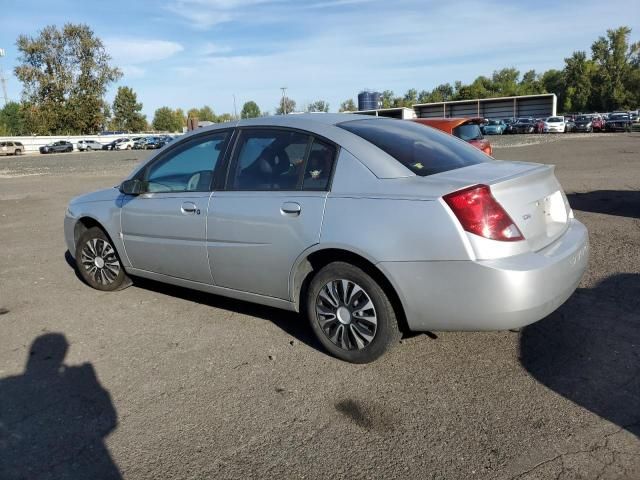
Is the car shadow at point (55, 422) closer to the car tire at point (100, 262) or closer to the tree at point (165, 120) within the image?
the car tire at point (100, 262)

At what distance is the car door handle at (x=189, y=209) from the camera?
436 cm

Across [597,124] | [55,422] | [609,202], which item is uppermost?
[597,124]

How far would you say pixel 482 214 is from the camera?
10.3ft

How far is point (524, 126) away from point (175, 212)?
5400 cm

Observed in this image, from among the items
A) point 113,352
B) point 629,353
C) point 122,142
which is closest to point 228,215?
point 113,352

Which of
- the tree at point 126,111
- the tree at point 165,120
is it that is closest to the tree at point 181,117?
the tree at point 165,120

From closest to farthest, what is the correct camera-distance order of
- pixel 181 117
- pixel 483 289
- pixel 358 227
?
pixel 483 289, pixel 358 227, pixel 181 117

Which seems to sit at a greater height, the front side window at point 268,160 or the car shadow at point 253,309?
the front side window at point 268,160

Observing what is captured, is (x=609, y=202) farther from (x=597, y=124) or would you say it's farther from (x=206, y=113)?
(x=206, y=113)

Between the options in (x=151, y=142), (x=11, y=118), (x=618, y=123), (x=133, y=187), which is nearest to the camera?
(x=133, y=187)

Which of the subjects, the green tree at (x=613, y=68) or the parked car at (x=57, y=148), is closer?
the parked car at (x=57, y=148)

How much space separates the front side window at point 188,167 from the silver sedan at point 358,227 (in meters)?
0.01

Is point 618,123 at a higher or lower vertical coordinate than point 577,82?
lower

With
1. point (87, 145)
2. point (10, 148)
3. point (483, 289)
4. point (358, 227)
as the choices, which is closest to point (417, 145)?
point (358, 227)
